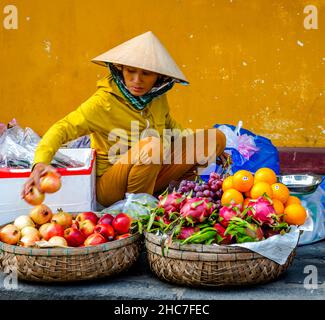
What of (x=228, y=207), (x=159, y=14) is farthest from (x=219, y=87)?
(x=228, y=207)

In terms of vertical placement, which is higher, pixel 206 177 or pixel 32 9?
pixel 32 9

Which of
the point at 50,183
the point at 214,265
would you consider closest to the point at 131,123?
the point at 50,183

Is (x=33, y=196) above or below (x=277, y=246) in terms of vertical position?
above

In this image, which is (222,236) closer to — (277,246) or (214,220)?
(214,220)

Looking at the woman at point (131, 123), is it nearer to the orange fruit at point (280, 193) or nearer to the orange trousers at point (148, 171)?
the orange trousers at point (148, 171)

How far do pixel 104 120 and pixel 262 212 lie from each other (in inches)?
50.7

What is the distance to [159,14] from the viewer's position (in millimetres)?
5129

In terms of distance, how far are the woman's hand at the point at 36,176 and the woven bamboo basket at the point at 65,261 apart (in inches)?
12.3

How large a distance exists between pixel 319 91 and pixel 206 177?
1408 millimetres

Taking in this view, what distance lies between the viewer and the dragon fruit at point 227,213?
2.91m

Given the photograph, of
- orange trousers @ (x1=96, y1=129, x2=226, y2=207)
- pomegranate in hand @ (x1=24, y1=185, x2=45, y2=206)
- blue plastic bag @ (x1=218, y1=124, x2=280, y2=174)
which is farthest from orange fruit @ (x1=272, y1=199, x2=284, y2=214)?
blue plastic bag @ (x1=218, y1=124, x2=280, y2=174)

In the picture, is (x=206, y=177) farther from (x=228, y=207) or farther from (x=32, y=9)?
(x=32, y=9)

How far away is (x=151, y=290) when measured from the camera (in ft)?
9.61

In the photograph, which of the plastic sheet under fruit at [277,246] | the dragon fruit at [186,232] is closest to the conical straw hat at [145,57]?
the dragon fruit at [186,232]
